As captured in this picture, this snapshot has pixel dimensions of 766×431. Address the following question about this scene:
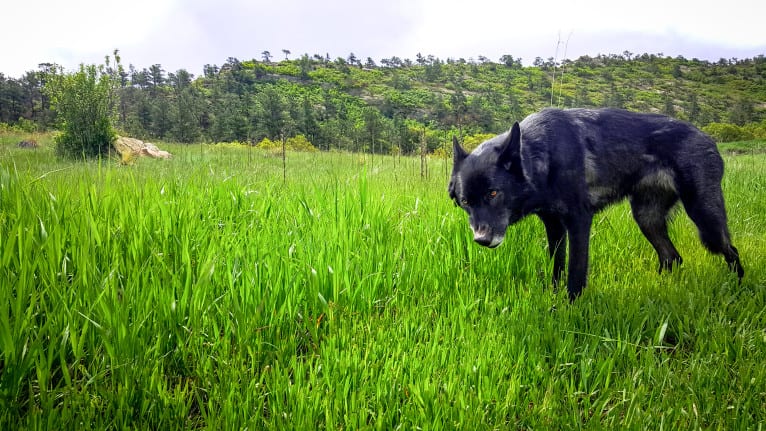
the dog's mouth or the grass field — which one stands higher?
the dog's mouth

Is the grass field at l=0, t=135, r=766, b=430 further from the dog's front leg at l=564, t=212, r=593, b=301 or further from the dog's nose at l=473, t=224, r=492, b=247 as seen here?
the dog's nose at l=473, t=224, r=492, b=247

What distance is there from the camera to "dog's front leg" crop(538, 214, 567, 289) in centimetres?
342

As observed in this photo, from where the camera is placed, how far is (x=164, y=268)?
212 centimetres

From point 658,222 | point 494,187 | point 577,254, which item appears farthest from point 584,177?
point 658,222

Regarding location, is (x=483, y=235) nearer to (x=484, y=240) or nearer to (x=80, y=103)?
(x=484, y=240)

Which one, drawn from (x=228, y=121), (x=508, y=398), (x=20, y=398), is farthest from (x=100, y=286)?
(x=228, y=121)

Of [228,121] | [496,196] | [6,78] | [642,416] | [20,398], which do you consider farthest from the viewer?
[6,78]

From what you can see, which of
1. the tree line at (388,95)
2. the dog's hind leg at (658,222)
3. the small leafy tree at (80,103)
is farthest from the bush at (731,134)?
A: the small leafy tree at (80,103)

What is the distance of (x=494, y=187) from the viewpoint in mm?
2840

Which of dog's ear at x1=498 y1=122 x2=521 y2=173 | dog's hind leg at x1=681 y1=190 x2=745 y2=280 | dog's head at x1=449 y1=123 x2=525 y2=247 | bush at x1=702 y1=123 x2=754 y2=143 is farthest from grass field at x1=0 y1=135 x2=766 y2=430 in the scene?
bush at x1=702 y1=123 x2=754 y2=143

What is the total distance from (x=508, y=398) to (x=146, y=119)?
51.0m

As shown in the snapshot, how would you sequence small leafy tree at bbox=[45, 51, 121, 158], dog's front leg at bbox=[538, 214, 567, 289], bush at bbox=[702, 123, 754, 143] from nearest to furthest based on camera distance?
1. dog's front leg at bbox=[538, 214, 567, 289]
2. small leafy tree at bbox=[45, 51, 121, 158]
3. bush at bbox=[702, 123, 754, 143]

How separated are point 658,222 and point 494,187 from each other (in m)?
2.11

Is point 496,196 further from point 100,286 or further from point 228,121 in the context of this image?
point 228,121
